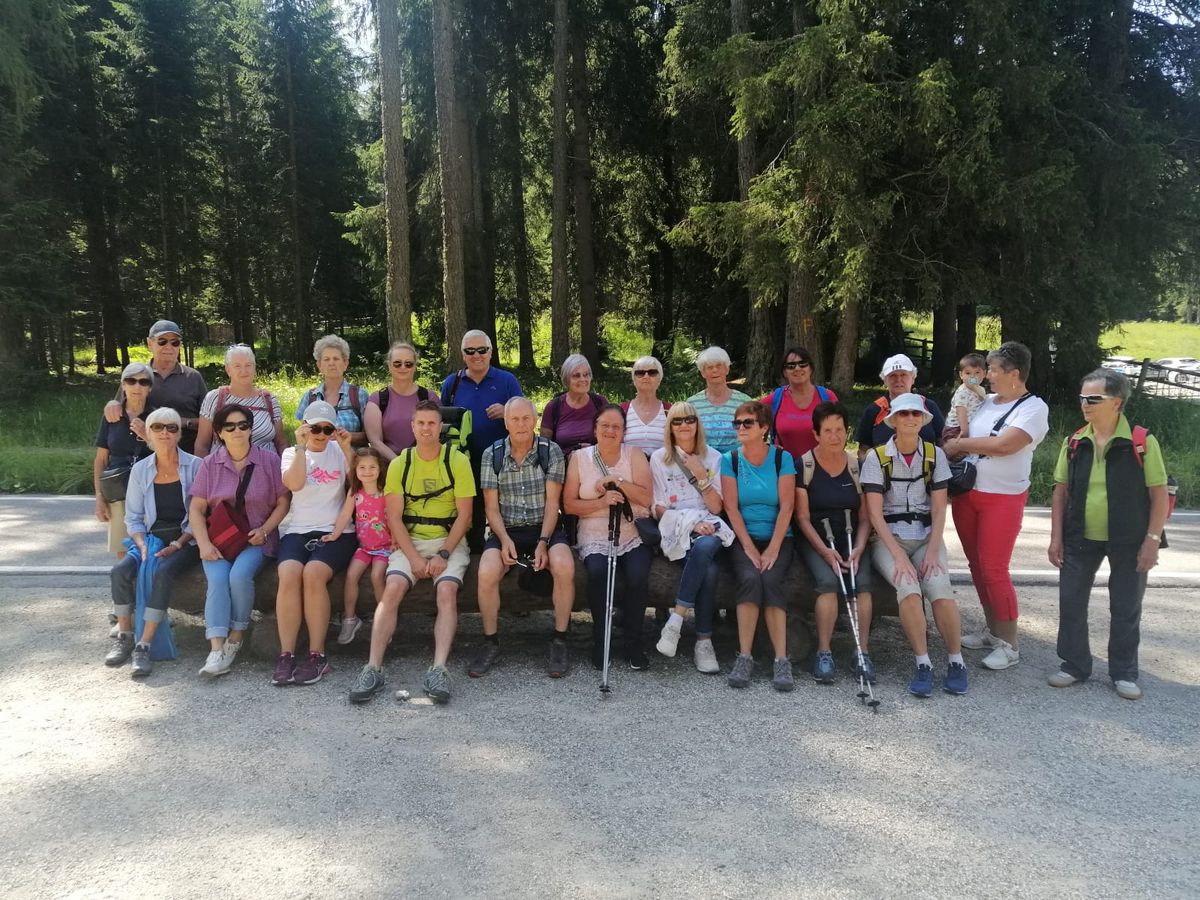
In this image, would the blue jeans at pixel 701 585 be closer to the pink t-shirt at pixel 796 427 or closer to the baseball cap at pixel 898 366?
the pink t-shirt at pixel 796 427

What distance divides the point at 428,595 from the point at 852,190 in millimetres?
11871

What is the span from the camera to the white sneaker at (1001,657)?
5.21m

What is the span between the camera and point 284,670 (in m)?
4.99

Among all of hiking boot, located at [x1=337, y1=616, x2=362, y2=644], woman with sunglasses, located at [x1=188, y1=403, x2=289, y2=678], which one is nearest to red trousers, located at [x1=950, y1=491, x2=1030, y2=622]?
hiking boot, located at [x1=337, y1=616, x2=362, y2=644]

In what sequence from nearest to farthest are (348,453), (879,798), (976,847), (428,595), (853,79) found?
(976,847), (879,798), (428,595), (348,453), (853,79)

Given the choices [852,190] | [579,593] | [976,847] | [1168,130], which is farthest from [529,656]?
[1168,130]

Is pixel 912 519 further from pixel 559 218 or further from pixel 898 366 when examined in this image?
pixel 559 218

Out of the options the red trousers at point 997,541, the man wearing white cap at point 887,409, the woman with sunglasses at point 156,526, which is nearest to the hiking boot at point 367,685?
the woman with sunglasses at point 156,526

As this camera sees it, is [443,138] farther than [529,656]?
Yes

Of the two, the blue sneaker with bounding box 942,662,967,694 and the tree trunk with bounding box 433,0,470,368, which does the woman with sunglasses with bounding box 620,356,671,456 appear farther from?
the tree trunk with bounding box 433,0,470,368

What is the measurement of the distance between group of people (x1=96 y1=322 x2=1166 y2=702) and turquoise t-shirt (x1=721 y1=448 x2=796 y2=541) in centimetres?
1

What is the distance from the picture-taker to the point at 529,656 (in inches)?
216

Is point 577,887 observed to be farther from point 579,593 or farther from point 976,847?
point 579,593

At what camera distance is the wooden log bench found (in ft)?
17.4
